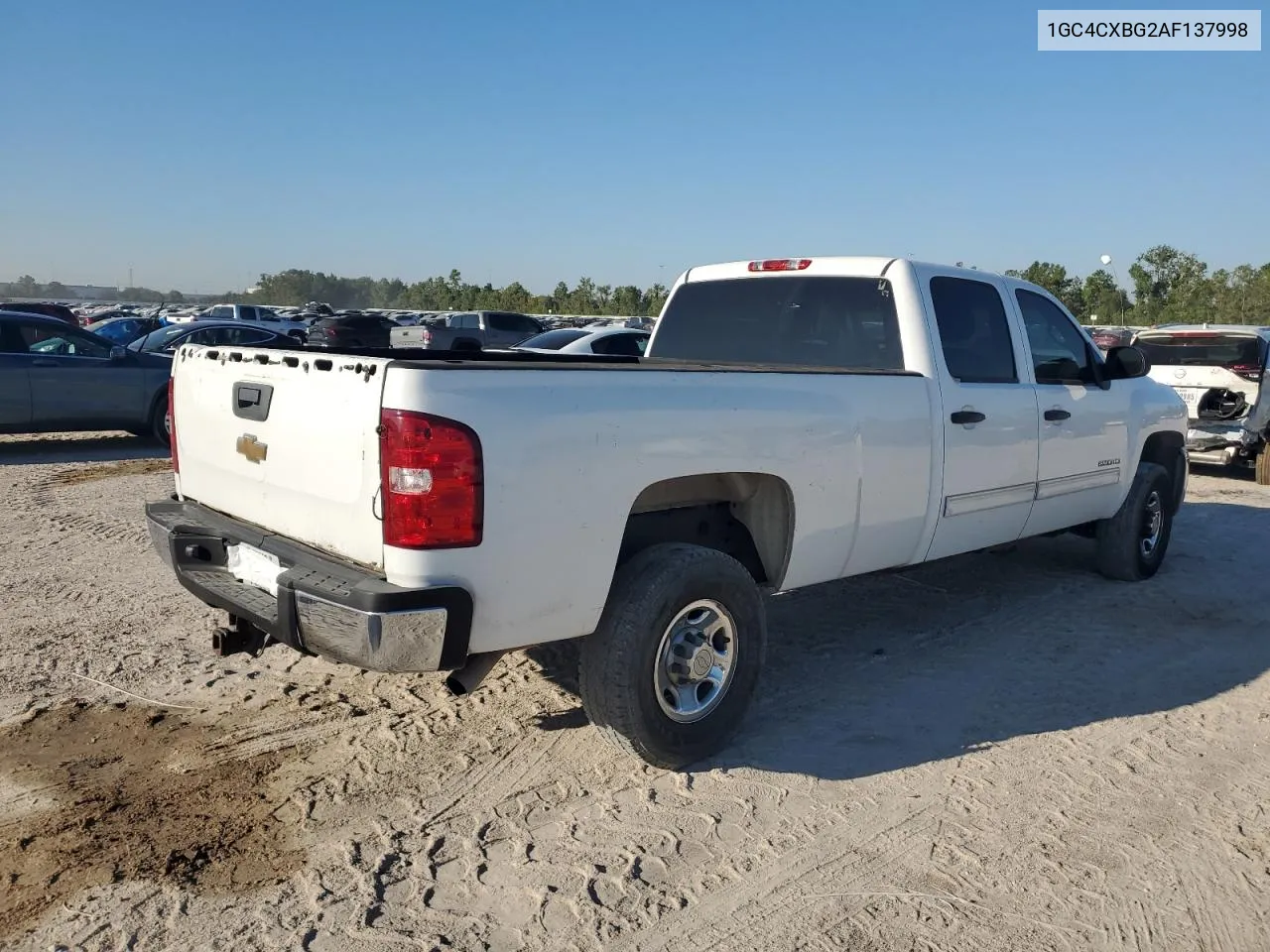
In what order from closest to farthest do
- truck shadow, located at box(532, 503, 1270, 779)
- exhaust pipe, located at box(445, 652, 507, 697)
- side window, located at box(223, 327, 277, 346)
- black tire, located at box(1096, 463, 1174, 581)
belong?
1. exhaust pipe, located at box(445, 652, 507, 697)
2. truck shadow, located at box(532, 503, 1270, 779)
3. black tire, located at box(1096, 463, 1174, 581)
4. side window, located at box(223, 327, 277, 346)

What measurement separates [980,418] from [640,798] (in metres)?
2.62

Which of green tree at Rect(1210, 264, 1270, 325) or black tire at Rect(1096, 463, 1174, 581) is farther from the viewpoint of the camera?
green tree at Rect(1210, 264, 1270, 325)

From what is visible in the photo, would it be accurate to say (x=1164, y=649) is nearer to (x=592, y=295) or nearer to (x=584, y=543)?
(x=584, y=543)

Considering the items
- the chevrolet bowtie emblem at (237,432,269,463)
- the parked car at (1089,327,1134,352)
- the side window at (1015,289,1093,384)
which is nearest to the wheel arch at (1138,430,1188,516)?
the side window at (1015,289,1093,384)

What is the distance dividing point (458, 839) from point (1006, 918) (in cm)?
176

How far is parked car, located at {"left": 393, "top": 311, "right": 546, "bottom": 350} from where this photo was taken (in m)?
27.0

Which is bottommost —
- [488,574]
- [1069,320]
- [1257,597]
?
[1257,597]

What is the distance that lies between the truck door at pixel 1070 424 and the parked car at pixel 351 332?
21.4 m

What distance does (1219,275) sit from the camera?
1843 inches

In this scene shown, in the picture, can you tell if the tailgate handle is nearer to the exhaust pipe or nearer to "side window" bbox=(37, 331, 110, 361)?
the exhaust pipe

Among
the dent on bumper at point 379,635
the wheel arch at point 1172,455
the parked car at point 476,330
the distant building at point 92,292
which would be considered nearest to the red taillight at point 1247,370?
the wheel arch at point 1172,455

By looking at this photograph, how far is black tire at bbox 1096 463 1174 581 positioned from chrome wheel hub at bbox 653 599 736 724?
389 centimetres

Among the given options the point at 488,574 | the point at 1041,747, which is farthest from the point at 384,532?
the point at 1041,747

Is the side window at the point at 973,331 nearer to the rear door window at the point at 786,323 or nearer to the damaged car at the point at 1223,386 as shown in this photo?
the rear door window at the point at 786,323
